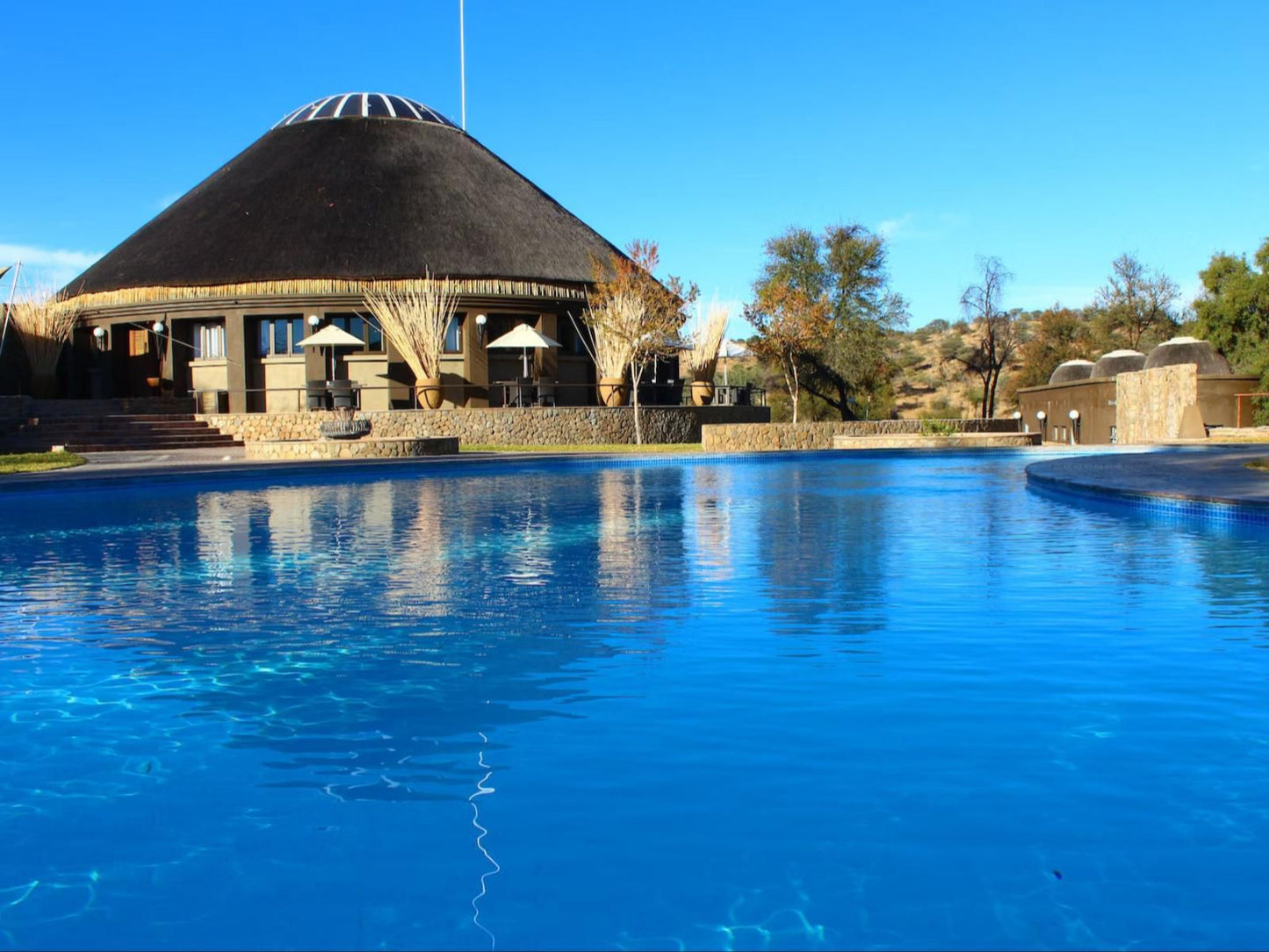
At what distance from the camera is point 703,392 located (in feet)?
99.5

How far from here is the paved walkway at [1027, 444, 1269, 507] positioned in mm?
A: 11055

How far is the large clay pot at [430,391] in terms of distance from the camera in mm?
26641

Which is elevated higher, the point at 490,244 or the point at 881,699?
the point at 490,244

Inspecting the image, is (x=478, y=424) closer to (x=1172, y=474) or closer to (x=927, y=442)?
(x=927, y=442)

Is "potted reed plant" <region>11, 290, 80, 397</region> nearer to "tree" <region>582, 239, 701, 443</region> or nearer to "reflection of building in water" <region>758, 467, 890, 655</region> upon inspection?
"tree" <region>582, 239, 701, 443</region>

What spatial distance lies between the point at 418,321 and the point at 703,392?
7.95 metres

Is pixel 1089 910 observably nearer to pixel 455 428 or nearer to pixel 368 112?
pixel 455 428

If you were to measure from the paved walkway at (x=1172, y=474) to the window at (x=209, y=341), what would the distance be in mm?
20933

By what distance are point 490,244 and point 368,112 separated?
8446 mm

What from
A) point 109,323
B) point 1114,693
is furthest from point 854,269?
point 1114,693

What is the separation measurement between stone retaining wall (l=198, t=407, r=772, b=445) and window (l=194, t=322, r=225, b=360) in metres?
3.46

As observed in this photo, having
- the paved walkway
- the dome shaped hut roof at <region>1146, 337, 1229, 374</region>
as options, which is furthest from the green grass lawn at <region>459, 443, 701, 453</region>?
the dome shaped hut roof at <region>1146, 337, 1229, 374</region>

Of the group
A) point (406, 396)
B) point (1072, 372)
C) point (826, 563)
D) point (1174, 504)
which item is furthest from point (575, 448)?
point (1072, 372)

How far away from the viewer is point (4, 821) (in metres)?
3.59
